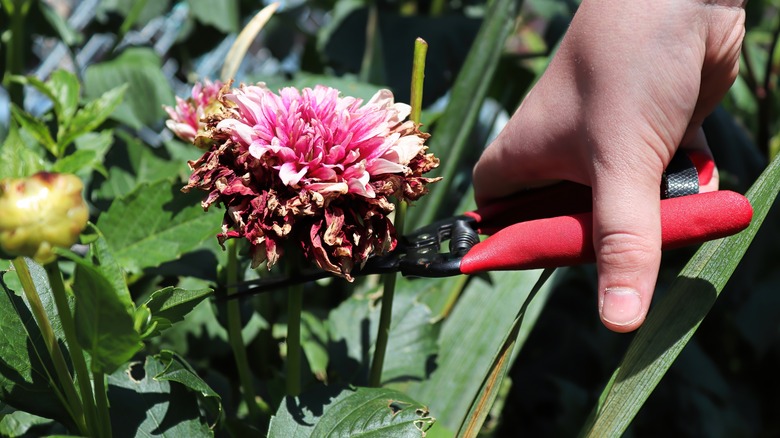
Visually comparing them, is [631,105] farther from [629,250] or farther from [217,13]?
[217,13]

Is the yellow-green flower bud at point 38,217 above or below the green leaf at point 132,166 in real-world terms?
above

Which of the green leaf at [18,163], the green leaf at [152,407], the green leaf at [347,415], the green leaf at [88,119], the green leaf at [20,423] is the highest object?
the green leaf at [18,163]

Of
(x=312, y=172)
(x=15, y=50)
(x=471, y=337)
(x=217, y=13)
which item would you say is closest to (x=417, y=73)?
(x=312, y=172)

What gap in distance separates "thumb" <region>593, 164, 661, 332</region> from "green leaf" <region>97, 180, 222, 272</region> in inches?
12.1

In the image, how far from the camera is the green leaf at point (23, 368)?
414 millimetres

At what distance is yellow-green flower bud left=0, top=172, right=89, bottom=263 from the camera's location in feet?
0.97

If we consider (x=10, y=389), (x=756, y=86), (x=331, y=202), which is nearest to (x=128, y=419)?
(x=10, y=389)

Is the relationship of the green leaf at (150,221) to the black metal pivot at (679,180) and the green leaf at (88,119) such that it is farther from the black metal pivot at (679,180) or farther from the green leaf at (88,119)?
the black metal pivot at (679,180)

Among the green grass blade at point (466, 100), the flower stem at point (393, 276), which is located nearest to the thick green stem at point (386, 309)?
the flower stem at point (393, 276)

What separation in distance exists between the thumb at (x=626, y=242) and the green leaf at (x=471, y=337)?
218 millimetres

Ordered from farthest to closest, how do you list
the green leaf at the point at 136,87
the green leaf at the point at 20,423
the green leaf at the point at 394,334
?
the green leaf at the point at 136,87
the green leaf at the point at 394,334
the green leaf at the point at 20,423

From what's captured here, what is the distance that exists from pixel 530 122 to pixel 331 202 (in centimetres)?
14

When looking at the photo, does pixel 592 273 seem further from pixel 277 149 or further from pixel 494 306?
pixel 277 149

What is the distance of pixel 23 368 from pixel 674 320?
0.38 metres
